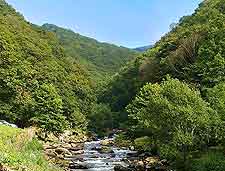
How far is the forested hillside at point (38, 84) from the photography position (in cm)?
8694

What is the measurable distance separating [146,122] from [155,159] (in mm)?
5344

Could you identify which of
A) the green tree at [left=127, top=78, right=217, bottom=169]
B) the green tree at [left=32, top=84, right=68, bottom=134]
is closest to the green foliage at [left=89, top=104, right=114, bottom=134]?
the green tree at [left=32, top=84, right=68, bottom=134]

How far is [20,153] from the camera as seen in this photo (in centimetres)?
2906

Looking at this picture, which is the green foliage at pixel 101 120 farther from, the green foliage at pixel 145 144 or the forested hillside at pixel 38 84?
the green foliage at pixel 145 144

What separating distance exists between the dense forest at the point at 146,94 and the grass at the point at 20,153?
15.2m

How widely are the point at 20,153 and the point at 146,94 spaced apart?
4834cm

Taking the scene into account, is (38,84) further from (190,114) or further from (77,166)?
(190,114)

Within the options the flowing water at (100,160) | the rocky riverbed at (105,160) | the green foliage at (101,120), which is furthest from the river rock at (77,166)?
the green foliage at (101,120)

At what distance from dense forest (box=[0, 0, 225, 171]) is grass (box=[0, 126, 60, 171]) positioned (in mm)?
15155

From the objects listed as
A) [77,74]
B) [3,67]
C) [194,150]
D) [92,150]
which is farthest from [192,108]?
[77,74]

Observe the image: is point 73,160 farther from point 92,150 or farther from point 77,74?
point 77,74

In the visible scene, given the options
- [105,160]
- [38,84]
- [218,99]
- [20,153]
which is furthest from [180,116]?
[38,84]

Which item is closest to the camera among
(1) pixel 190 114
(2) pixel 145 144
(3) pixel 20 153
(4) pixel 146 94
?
(3) pixel 20 153

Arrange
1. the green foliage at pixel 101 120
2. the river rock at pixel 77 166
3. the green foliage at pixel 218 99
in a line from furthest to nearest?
the green foliage at pixel 101 120 < the river rock at pixel 77 166 < the green foliage at pixel 218 99
